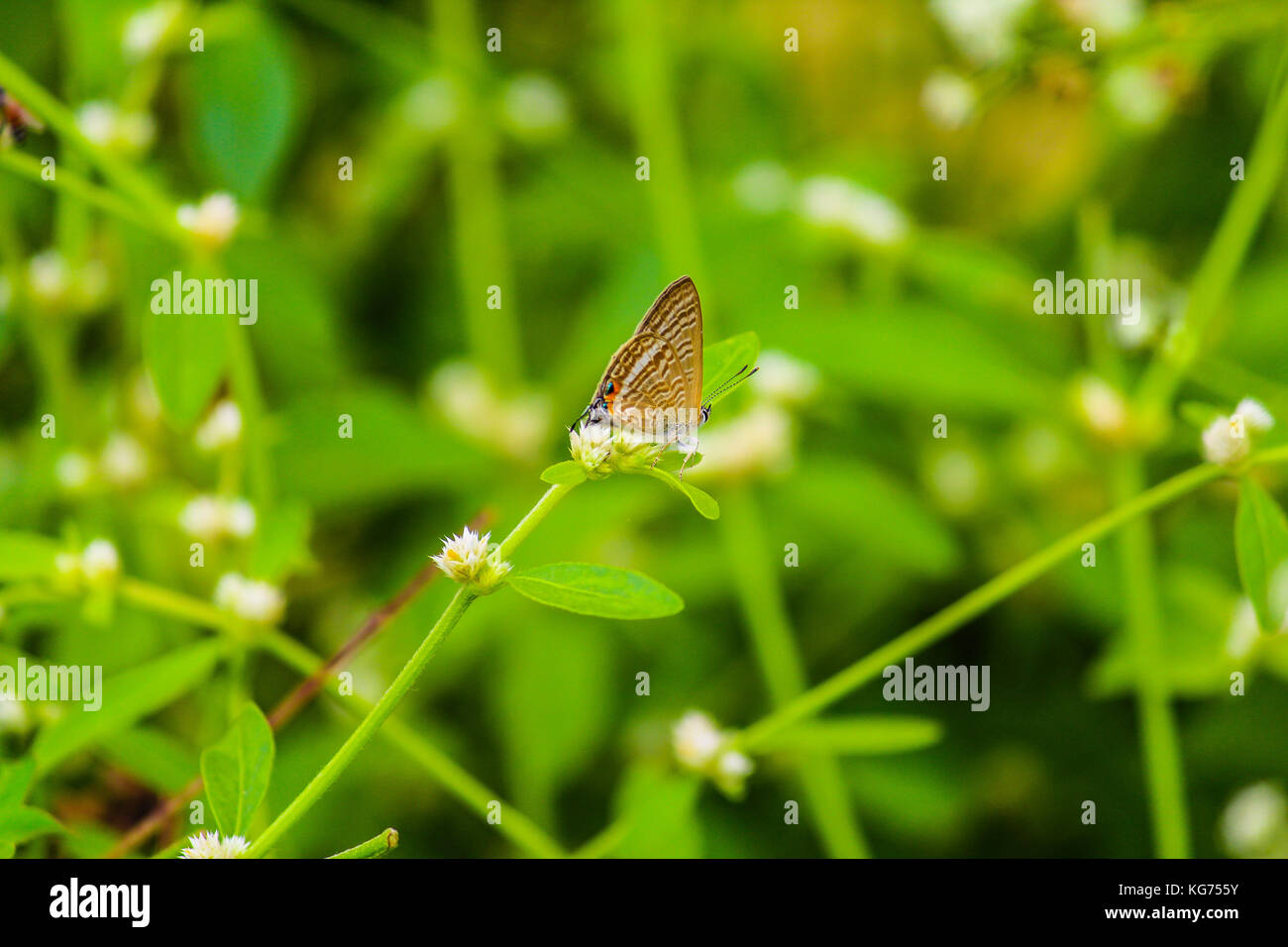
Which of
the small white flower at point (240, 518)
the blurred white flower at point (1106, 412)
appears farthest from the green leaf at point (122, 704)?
the blurred white flower at point (1106, 412)

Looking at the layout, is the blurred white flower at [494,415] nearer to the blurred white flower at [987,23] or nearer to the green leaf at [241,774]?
the blurred white flower at [987,23]

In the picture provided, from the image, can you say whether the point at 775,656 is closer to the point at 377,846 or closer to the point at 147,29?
the point at 377,846

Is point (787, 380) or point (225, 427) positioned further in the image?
point (787, 380)

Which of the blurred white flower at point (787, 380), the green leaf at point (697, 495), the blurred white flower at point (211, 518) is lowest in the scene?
the green leaf at point (697, 495)

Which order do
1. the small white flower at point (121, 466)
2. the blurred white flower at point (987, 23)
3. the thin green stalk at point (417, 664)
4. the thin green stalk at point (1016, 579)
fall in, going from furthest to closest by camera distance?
the small white flower at point (121, 466) < the blurred white flower at point (987, 23) < the thin green stalk at point (1016, 579) < the thin green stalk at point (417, 664)

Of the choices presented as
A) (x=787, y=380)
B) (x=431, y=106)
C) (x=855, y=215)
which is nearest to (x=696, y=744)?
(x=787, y=380)
